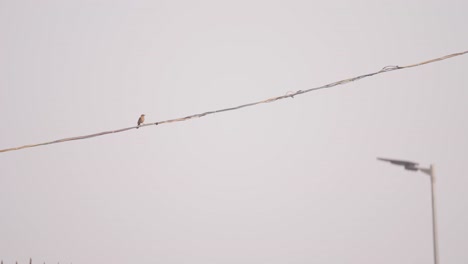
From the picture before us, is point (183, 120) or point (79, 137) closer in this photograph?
point (79, 137)

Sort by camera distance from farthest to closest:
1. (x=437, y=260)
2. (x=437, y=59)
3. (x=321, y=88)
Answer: (x=437, y=260) < (x=321, y=88) < (x=437, y=59)

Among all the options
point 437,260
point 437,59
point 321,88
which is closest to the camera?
point 437,59

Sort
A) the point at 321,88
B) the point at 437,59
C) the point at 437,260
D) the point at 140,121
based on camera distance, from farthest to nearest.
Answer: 1. the point at 140,121
2. the point at 437,260
3. the point at 321,88
4. the point at 437,59

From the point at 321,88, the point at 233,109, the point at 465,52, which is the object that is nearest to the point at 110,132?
the point at 233,109

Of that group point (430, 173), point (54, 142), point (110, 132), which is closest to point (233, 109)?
A: point (110, 132)

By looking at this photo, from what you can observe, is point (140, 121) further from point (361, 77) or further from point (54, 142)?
point (361, 77)

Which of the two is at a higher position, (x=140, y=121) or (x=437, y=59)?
(x=140, y=121)

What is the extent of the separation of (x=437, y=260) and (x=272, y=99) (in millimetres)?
5181

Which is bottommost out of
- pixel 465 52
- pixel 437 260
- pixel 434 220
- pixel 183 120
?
pixel 437 260

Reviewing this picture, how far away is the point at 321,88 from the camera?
292 inches

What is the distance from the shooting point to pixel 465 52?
7.09 m

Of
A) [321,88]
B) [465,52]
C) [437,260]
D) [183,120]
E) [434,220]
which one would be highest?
[465,52]

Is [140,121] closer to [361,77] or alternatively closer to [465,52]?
[361,77]

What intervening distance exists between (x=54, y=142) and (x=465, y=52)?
730 centimetres
